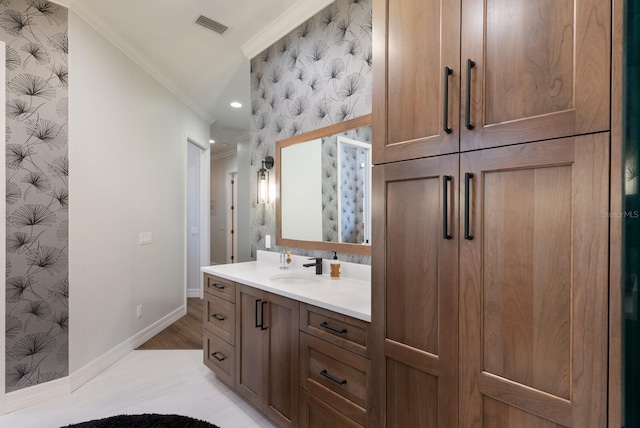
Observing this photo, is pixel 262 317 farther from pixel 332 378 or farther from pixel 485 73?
pixel 485 73

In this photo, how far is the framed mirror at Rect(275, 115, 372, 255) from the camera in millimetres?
2084

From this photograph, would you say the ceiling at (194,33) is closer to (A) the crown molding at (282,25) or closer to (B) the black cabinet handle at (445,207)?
(A) the crown molding at (282,25)

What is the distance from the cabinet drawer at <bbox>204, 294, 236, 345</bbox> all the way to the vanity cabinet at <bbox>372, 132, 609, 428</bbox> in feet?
4.22

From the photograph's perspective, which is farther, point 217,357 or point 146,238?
point 146,238

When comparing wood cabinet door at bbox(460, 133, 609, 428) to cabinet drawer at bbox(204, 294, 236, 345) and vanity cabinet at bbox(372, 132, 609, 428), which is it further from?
cabinet drawer at bbox(204, 294, 236, 345)

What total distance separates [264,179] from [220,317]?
1.25m

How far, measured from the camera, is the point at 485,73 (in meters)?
0.95

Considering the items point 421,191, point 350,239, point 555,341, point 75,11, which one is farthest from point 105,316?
point 555,341

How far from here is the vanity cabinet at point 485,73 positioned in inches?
30.6

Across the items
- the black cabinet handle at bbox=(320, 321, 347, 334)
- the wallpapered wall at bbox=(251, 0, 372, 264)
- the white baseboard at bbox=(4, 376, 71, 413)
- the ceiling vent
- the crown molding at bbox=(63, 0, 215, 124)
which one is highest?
the ceiling vent

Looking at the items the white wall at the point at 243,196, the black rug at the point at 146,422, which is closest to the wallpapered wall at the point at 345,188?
the black rug at the point at 146,422

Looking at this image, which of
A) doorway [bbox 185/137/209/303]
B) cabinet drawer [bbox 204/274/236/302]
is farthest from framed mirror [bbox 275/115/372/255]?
doorway [bbox 185/137/209/303]

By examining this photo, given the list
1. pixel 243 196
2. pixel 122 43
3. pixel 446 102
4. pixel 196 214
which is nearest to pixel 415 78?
pixel 446 102

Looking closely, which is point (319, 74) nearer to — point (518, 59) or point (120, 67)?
point (518, 59)
